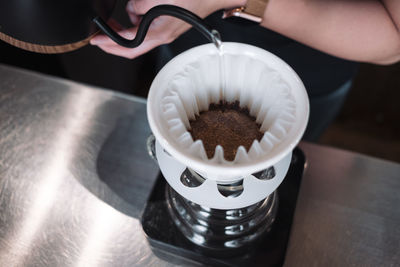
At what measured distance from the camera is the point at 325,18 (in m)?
0.79

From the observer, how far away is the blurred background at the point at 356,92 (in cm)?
164

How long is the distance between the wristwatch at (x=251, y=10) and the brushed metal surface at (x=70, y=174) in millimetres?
329

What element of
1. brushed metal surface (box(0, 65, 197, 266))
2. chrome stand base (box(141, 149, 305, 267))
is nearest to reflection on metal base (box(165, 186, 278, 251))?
chrome stand base (box(141, 149, 305, 267))

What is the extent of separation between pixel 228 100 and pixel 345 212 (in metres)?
0.36

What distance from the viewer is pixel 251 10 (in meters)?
0.79

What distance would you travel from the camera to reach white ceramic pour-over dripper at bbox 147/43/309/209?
524 millimetres

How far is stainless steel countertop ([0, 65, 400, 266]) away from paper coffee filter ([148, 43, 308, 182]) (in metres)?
0.28

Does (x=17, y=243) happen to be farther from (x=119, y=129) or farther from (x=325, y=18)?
(x=325, y=18)

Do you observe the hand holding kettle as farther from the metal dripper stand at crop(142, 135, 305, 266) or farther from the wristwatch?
the metal dripper stand at crop(142, 135, 305, 266)

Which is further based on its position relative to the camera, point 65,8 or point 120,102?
point 120,102

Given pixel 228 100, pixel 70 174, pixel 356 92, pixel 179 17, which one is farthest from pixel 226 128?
pixel 356 92

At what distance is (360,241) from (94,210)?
56cm

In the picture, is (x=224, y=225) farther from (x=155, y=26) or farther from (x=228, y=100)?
(x=155, y=26)

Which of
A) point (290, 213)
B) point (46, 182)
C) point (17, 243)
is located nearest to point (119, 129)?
point (46, 182)
